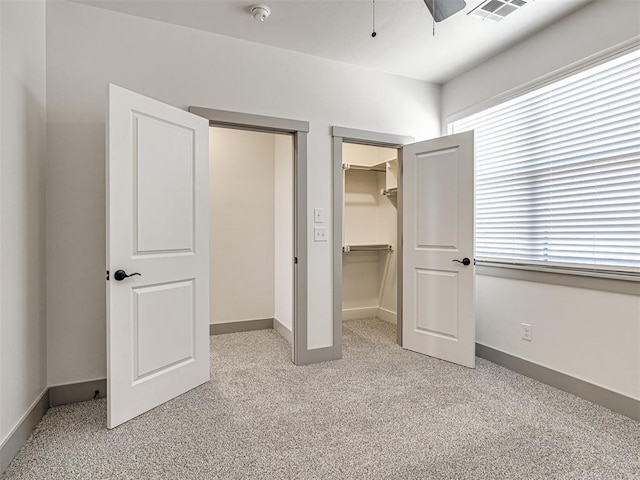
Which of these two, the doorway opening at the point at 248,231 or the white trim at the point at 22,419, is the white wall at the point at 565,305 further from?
the white trim at the point at 22,419

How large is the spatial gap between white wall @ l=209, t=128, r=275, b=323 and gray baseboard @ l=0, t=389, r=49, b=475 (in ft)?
6.18

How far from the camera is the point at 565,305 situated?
8.39 ft

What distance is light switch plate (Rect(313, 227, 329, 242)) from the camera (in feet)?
10.2

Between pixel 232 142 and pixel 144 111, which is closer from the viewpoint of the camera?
pixel 144 111

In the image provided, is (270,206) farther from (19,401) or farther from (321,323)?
(19,401)

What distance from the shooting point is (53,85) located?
7.64 feet

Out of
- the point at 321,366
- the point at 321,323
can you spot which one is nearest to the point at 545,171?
the point at 321,323

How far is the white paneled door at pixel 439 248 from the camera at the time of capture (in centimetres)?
299

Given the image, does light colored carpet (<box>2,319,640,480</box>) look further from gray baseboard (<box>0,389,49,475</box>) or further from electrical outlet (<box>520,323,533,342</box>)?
electrical outlet (<box>520,323,533,342</box>)

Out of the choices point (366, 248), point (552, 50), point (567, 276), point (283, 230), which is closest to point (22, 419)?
point (283, 230)

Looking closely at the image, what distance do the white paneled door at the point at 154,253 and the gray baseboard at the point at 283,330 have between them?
1171mm

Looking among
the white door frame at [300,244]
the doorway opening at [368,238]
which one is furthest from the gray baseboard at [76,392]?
the doorway opening at [368,238]

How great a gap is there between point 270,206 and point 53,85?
2361mm

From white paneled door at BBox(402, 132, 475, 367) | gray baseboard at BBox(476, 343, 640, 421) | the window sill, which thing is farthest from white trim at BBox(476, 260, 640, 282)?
gray baseboard at BBox(476, 343, 640, 421)
